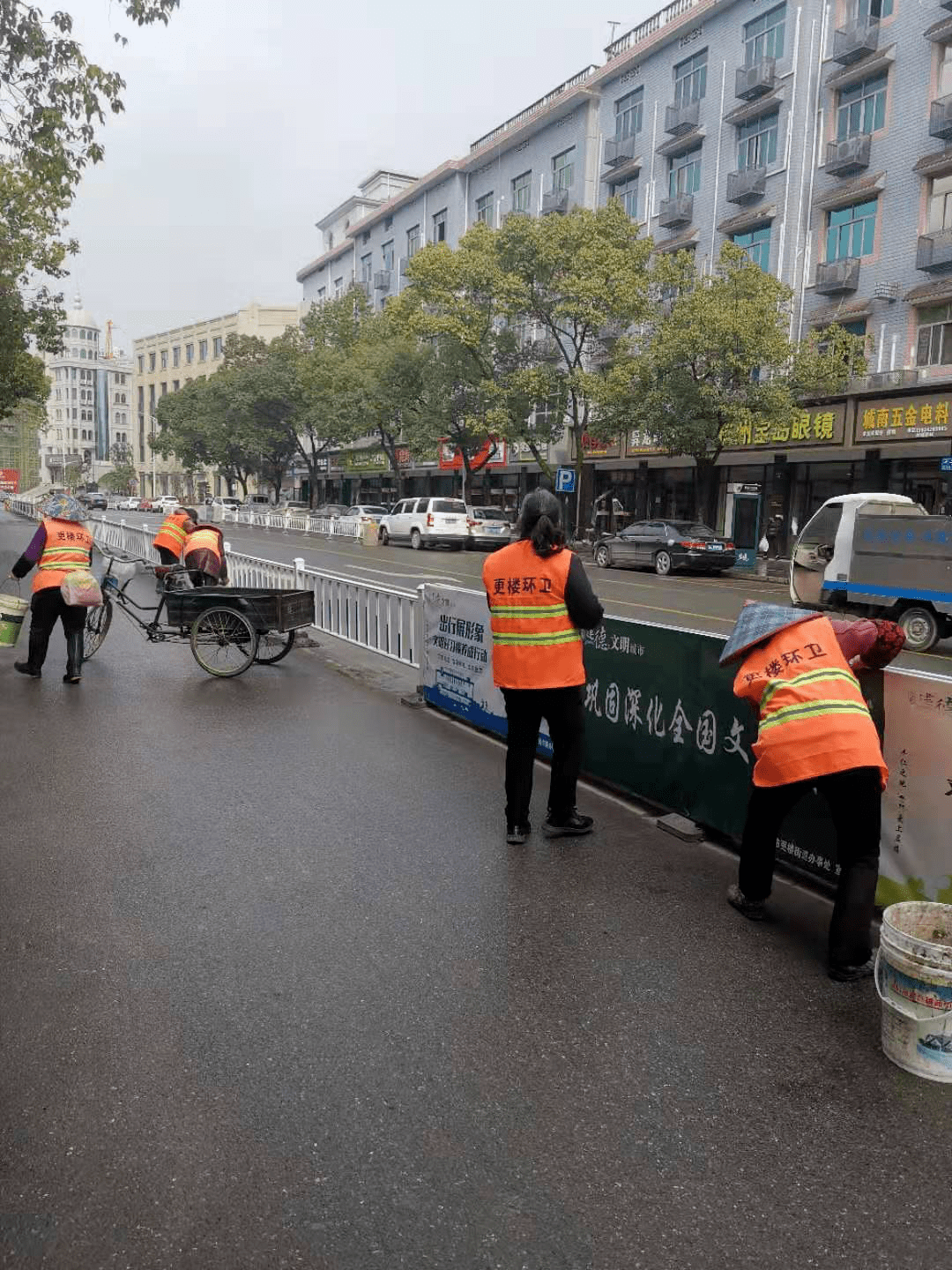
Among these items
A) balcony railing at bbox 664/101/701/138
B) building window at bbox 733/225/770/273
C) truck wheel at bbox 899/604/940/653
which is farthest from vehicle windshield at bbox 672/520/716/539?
balcony railing at bbox 664/101/701/138

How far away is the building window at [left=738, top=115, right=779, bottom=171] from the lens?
29531mm

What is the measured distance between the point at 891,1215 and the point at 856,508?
47.0ft

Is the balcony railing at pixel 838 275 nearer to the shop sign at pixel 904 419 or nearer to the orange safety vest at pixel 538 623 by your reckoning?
the shop sign at pixel 904 419

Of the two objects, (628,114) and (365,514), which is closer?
(628,114)

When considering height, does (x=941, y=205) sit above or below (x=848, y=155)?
below

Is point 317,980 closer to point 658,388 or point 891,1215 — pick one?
point 891,1215

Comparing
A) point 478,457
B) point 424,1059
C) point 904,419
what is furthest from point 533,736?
point 478,457

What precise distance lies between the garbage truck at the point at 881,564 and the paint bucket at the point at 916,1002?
11.1 meters

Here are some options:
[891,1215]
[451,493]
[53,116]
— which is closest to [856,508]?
[53,116]

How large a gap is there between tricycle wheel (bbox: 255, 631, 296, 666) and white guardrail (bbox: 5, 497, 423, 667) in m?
0.84

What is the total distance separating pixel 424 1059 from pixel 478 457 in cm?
4264

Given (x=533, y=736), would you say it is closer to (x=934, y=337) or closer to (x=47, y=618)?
(x=47, y=618)

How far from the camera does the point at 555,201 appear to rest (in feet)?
130

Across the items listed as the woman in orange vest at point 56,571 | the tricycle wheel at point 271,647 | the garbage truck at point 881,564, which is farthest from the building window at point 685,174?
the woman in orange vest at point 56,571
